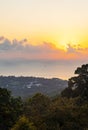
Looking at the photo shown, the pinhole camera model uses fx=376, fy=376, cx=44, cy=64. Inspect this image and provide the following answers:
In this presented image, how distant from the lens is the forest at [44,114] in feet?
189

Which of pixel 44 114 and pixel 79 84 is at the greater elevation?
pixel 79 84

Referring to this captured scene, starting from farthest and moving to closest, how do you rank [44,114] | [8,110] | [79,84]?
[79,84] → [8,110] → [44,114]

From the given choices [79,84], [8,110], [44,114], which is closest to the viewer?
[44,114]

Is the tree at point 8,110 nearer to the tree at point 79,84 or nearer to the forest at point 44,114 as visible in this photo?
the forest at point 44,114

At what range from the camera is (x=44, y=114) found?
63.3 meters

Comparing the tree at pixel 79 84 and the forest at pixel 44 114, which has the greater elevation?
the tree at pixel 79 84

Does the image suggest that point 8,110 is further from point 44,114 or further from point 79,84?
point 79,84

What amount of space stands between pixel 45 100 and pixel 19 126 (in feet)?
101

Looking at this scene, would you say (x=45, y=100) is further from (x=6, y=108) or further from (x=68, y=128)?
(x=68, y=128)

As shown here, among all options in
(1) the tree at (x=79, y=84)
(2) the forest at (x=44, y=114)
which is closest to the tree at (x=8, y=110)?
(2) the forest at (x=44, y=114)

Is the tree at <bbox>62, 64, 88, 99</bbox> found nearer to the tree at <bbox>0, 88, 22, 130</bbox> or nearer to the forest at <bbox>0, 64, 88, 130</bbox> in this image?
the forest at <bbox>0, 64, 88, 130</bbox>

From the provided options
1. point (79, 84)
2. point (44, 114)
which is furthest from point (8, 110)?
point (79, 84)

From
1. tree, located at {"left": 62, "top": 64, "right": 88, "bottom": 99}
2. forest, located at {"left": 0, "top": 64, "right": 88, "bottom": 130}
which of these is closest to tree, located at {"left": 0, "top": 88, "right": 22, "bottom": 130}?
forest, located at {"left": 0, "top": 64, "right": 88, "bottom": 130}

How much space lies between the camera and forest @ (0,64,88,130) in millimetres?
57719
